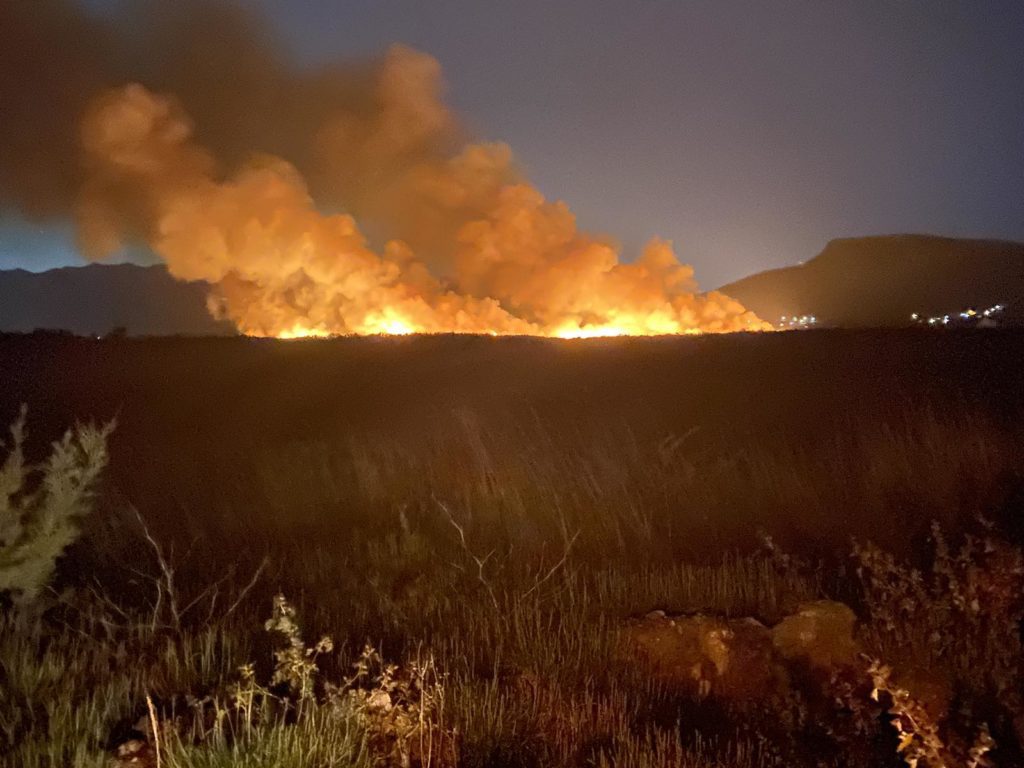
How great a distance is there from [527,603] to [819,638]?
1.61m

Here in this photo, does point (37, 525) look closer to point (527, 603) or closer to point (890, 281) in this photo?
point (527, 603)

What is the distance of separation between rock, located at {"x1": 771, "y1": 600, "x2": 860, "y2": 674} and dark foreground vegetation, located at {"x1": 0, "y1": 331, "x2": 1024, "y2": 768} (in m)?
0.01

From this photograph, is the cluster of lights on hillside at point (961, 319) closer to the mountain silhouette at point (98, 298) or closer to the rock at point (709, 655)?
the rock at point (709, 655)

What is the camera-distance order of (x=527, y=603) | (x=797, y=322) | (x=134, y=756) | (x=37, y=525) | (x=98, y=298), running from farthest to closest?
(x=98, y=298) < (x=797, y=322) < (x=527, y=603) < (x=37, y=525) < (x=134, y=756)

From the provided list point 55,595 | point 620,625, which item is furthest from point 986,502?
point 55,595

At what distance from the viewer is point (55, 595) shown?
5340 millimetres

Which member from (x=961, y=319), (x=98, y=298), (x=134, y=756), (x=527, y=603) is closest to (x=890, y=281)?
(x=961, y=319)

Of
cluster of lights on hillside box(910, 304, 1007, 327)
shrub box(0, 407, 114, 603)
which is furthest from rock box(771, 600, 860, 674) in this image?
cluster of lights on hillside box(910, 304, 1007, 327)

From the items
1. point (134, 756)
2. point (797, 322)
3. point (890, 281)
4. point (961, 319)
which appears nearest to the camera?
point (134, 756)

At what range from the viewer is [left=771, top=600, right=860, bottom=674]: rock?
13.1 ft

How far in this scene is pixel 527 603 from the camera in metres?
4.80

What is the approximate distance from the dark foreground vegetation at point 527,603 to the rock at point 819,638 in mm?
11

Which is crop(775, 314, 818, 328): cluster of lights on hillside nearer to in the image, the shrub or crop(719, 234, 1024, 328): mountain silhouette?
crop(719, 234, 1024, 328): mountain silhouette

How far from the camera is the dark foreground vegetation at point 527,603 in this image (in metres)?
3.28
